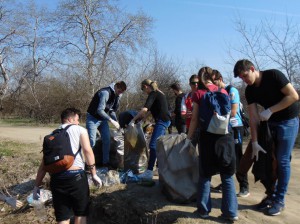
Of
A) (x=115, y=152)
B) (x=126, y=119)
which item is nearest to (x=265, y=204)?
(x=115, y=152)

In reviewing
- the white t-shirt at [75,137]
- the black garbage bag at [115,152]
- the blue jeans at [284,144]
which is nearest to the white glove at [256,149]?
the blue jeans at [284,144]

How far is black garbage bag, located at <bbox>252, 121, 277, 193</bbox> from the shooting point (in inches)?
157

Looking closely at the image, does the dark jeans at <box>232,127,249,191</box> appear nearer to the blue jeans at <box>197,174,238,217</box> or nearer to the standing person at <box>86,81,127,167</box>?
the blue jeans at <box>197,174,238,217</box>

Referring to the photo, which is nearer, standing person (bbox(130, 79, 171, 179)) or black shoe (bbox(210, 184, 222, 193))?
black shoe (bbox(210, 184, 222, 193))

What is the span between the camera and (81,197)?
3.80 metres

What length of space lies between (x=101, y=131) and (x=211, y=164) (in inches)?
104

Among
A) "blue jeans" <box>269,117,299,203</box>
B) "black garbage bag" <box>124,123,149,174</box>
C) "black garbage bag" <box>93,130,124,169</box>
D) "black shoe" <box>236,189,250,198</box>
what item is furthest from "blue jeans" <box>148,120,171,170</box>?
"blue jeans" <box>269,117,299,203</box>

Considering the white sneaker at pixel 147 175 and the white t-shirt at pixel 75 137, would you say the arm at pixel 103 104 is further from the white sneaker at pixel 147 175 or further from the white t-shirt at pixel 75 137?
the white t-shirt at pixel 75 137

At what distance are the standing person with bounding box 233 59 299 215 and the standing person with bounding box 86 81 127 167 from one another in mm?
2506

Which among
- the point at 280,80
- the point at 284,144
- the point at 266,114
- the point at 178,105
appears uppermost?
the point at 280,80

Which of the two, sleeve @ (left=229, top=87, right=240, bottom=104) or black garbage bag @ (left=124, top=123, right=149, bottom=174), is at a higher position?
sleeve @ (left=229, top=87, right=240, bottom=104)

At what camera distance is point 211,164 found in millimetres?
3900

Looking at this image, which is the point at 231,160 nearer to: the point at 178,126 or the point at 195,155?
the point at 195,155

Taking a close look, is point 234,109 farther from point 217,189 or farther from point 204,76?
point 217,189
